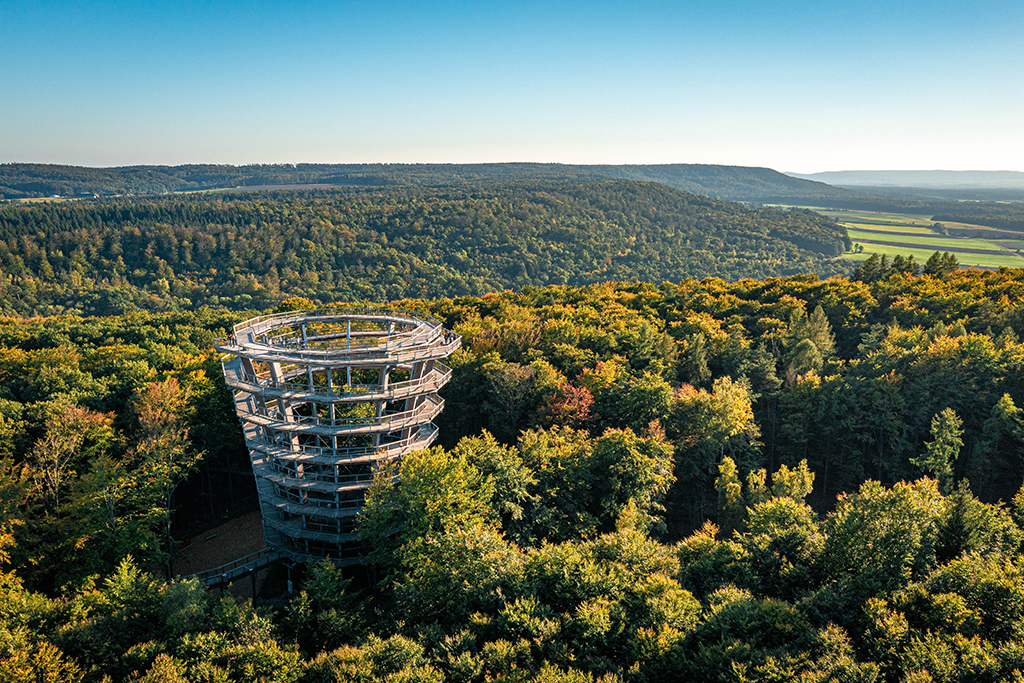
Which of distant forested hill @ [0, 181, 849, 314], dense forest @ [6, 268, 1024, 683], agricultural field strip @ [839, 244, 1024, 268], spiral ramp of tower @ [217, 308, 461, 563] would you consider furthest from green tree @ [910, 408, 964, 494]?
distant forested hill @ [0, 181, 849, 314]

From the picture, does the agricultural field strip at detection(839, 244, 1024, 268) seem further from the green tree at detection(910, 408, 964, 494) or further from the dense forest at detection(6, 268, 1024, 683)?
the green tree at detection(910, 408, 964, 494)

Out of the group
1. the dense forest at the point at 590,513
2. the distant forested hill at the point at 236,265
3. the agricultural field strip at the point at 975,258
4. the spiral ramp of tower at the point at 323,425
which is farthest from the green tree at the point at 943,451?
the distant forested hill at the point at 236,265

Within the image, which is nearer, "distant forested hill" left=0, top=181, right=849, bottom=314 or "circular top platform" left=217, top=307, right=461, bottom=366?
"circular top platform" left=217, top=307, right=461, bottom=366

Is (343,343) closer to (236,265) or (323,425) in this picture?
(323,425)

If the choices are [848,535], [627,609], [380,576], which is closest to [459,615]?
[627,609]

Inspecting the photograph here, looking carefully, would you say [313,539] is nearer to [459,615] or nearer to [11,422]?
[459,615]
